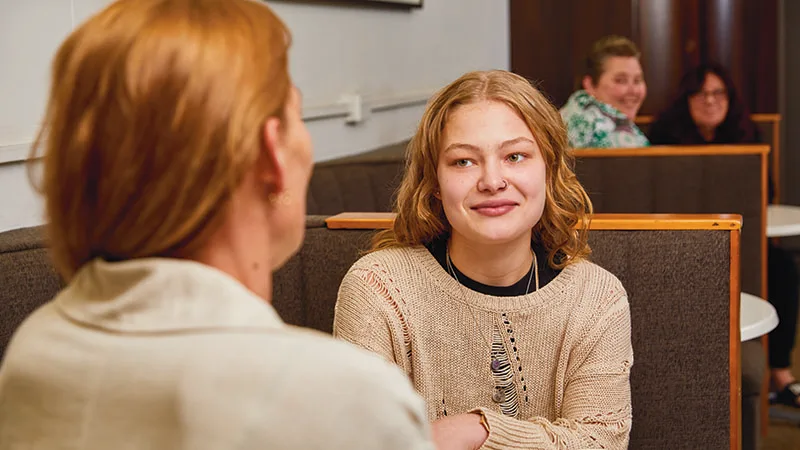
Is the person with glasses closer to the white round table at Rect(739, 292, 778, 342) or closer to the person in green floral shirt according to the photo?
the person in green floral shirt

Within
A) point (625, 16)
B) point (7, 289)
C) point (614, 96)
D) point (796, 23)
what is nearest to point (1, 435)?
point (7, 289)

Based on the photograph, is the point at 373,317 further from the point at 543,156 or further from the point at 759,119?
the point at 759,119

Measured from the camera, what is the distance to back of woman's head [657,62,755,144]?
5195mm

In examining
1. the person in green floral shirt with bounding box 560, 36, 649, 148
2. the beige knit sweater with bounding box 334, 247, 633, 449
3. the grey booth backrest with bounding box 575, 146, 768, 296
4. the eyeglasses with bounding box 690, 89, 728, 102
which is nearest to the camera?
the beige knit sweater with bounding box 334, 247, 633, 449

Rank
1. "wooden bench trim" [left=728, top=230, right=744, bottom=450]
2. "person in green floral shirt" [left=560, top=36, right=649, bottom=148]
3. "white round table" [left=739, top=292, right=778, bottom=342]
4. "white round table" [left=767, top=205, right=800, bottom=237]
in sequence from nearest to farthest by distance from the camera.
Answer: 1. "wooden bench trim" [left=728, top=230, right=744, bottom=450]
2. "white round table" [left=739, top=292, right=778, bottom=342]
3. "white round table" [left=767, top=205, right=800, bottom=237]
4. "person in green floral shirt" [left=560, top=36, right=649, bottom=148]

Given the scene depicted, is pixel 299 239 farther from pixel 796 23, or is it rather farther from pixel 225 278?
pixel 796 23

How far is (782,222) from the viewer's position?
13.9 ft

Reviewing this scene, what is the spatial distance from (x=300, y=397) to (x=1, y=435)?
319mm

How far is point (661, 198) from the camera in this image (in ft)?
13.5

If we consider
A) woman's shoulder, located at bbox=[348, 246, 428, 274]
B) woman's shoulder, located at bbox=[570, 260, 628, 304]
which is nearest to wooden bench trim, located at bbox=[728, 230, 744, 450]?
woman's shoulder, located at bbox=[570, 260, 628, 304]

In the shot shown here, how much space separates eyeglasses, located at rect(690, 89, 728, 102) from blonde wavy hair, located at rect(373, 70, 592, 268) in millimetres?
3291

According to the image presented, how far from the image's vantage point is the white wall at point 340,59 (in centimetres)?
237

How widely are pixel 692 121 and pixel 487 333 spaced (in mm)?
3586

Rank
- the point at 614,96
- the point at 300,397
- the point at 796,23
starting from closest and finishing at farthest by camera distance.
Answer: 1. the point at 300,397
2. the point at 614,96
3. the point at 796,23
